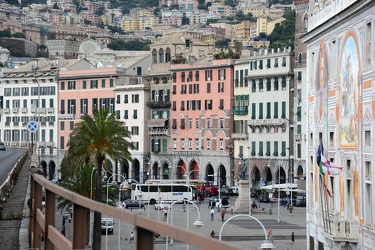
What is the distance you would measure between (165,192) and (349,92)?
245 ft

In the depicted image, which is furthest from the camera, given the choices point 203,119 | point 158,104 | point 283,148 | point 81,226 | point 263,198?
point 158,104

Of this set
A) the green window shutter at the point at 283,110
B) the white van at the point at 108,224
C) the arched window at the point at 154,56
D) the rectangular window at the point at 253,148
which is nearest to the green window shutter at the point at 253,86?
the rectangular window at the point at 253,148

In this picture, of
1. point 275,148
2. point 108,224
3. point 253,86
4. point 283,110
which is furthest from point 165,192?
point 108,224

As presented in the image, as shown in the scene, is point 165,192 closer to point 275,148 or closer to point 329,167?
point 275,148

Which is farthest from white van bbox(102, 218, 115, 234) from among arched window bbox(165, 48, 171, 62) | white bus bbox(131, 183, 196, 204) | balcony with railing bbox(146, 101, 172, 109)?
arched window bbox(165, 48, 171, 62)

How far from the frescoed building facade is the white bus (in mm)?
65470

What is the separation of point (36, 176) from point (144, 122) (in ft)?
393

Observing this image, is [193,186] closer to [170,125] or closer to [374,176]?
[170,125]

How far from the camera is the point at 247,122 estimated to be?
115 metres

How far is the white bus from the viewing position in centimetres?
10756

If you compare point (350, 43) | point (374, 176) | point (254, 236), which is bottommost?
point (254, 236)

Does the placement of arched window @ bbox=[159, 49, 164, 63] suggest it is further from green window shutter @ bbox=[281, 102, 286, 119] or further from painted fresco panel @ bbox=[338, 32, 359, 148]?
painted fresco panel @ bbox=[338, 32, 359, 148]

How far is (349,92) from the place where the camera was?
3381cm

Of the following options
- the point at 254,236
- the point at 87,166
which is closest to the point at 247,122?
the point at 254,236
